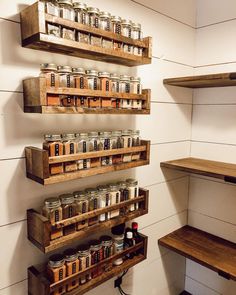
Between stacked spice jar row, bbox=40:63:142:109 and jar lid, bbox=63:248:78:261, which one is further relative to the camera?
jar lid, bbox=63:248:78:261

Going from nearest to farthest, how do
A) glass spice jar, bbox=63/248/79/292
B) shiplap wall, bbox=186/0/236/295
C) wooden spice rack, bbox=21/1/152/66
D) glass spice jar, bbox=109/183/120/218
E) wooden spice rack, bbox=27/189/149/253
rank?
1. wooden spice rack, bbox=21/1/152/66
2. wooden spice rack, bbox=27/189/149/253
3. glass spice jar, bbox=63/248/79/292
4. glass spice jar, bbox=109/183/120/218
5. shiplap wall, bbox=186/0/236/295

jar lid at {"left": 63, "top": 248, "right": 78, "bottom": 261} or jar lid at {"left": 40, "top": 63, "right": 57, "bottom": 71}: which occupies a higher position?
jar lid at {"left": 40, "top": 63, "right": 57, "bottom": 71}

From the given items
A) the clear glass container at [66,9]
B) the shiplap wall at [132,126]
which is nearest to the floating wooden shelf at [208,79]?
the shiplap wall at [132,126]

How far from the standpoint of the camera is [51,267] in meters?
0.99

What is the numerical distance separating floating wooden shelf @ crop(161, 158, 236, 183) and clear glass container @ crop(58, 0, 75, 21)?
0.96m

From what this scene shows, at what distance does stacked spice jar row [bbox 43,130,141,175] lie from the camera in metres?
0.93

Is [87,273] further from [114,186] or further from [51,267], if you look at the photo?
[114,186]

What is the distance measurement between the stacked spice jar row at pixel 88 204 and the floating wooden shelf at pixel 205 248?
19.8 inches

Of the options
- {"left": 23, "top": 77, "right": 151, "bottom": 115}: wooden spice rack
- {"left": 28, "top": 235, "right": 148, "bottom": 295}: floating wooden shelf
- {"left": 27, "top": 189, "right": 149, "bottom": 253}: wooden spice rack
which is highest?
{"left": 23, "top": 77, "right": 151, "bottom": 115}: wooden spice rack

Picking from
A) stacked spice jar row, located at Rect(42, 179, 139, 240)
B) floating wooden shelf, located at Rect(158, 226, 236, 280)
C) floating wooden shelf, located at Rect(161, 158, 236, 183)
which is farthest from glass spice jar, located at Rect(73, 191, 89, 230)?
floating wooden shelf, located at Rect(158, 226, 236, 280)

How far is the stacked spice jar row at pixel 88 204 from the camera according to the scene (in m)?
0.97

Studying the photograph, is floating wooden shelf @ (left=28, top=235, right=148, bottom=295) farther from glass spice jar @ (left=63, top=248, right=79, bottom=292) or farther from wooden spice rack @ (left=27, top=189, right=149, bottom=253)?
wooden spice rack @ (left=27, top=189, right=149, bottom=253)

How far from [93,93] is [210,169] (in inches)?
32.3

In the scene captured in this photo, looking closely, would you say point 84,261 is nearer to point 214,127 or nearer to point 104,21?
point 104,21
